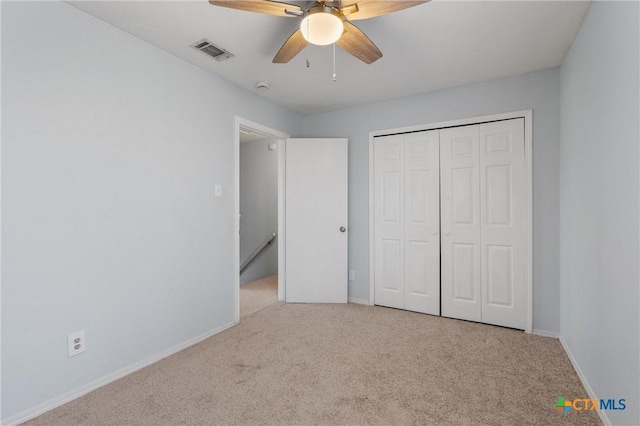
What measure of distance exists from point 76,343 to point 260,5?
7.13 ft

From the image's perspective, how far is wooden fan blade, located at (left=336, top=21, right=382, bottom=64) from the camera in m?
1.77

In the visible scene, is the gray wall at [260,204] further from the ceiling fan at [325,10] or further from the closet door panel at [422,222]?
the ceiling fan at [325,10]

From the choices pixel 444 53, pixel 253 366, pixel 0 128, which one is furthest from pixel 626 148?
pixel 0 128

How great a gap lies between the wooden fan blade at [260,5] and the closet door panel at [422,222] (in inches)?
82.3

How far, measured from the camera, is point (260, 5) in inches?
61.3

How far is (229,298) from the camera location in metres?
2.94

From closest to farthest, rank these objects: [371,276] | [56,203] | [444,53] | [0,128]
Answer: [0,128], [56,203], [444,53], [371,276]

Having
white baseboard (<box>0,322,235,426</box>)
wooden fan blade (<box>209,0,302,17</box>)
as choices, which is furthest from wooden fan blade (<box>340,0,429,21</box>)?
white baseboard (<box>0,322,235,426</box>)

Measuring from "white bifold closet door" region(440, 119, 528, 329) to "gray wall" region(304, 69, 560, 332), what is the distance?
12cm

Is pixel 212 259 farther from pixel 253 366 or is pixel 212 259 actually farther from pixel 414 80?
pixel 414 80

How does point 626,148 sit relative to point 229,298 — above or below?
above

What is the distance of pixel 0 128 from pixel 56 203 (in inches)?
17.1

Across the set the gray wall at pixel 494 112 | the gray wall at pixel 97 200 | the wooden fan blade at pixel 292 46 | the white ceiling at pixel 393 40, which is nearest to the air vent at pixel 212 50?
the white ceiling at pixel 393 40

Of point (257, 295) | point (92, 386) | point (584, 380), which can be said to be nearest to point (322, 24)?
point (92, 386)
